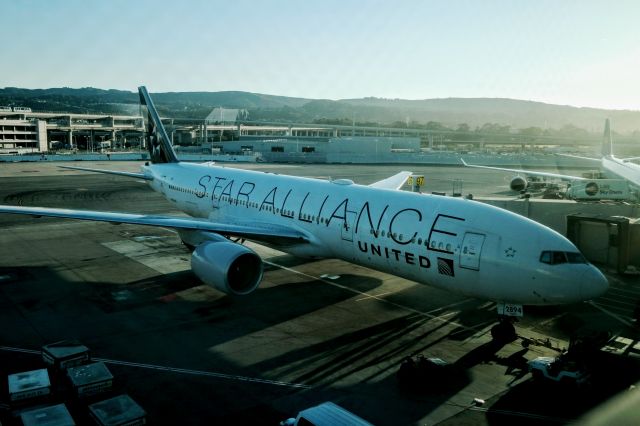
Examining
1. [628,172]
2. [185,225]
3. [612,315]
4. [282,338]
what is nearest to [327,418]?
[282,338]

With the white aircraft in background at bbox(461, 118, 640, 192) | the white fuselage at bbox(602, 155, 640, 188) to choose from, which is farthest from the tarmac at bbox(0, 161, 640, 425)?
the white aircraft in background at bbox(461, 118, 640, 192)

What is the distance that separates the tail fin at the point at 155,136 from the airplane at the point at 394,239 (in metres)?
8.86

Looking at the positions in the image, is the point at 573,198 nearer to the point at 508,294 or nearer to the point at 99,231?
the point at 508,294

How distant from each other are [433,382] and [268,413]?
424cm

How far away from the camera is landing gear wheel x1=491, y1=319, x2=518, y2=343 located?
14.5 m

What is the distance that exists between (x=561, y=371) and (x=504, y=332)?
256cm

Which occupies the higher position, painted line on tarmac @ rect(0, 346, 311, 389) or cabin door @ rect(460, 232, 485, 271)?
cabin door @ rect(460, 232, 485, 271)

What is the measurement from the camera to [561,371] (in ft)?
39.2

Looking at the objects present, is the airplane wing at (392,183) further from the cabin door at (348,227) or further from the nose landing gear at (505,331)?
the nose landing gear at (505,331)

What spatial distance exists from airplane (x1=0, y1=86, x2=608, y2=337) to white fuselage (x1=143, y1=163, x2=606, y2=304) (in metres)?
0.03

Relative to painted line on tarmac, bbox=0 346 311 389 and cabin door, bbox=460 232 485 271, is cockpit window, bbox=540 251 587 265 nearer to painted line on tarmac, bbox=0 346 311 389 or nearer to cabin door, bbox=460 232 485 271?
cabin door, bbox=460 232 485 271

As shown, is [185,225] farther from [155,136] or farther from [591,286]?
[155,136]

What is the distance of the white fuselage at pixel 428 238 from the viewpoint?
13.5 meters

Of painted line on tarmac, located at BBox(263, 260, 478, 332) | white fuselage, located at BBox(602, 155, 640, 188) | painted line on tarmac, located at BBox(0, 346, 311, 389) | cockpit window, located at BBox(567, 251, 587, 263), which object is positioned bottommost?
painted line on tarmac, located at BBox(0, 346, 311, 389)
